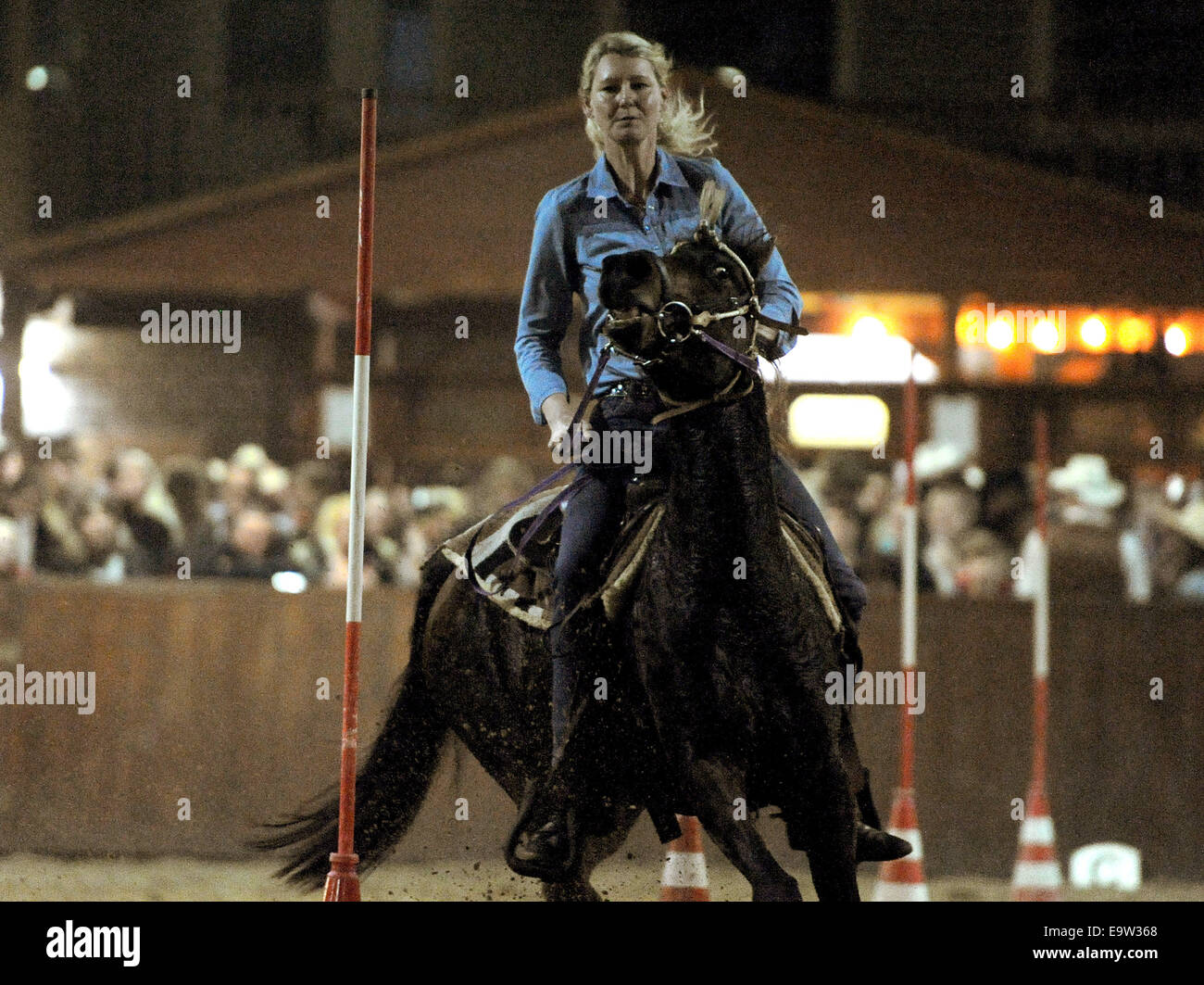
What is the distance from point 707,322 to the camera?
325 cm

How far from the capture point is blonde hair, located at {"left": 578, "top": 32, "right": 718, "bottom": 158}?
12.8 ft

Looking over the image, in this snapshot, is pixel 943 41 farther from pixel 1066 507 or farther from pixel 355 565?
pixel 355 565

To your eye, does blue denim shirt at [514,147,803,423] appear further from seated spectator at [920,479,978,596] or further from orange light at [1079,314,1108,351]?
orange light at [1079,314,1108,351]

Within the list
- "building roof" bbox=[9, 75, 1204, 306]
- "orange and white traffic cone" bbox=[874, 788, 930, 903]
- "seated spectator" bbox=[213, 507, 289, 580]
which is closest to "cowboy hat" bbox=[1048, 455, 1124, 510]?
"building roof" bbox=[9, 75, 1204, 306]

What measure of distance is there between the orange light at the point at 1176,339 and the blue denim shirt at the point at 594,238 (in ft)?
15.4

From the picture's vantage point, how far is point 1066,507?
22.9 ft

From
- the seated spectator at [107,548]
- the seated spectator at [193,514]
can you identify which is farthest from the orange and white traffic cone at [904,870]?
the seated spectator at [107,548]

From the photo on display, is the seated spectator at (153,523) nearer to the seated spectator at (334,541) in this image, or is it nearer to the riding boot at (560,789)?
the seated spectator at (334,541)

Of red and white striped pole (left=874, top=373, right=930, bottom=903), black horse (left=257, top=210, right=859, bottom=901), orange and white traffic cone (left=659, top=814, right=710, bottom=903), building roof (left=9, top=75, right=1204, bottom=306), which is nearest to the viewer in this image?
black horse (left=257, top=210, right=859, bottom=901)

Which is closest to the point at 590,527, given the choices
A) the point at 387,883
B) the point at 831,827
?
the point at 831,827

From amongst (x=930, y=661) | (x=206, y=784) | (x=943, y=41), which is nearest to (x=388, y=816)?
(x=206, y=784)

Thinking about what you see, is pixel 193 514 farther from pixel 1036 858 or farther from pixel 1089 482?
pixel 1089 482

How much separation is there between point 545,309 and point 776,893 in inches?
62.4

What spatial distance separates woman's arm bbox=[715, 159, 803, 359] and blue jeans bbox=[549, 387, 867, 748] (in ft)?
1.10
